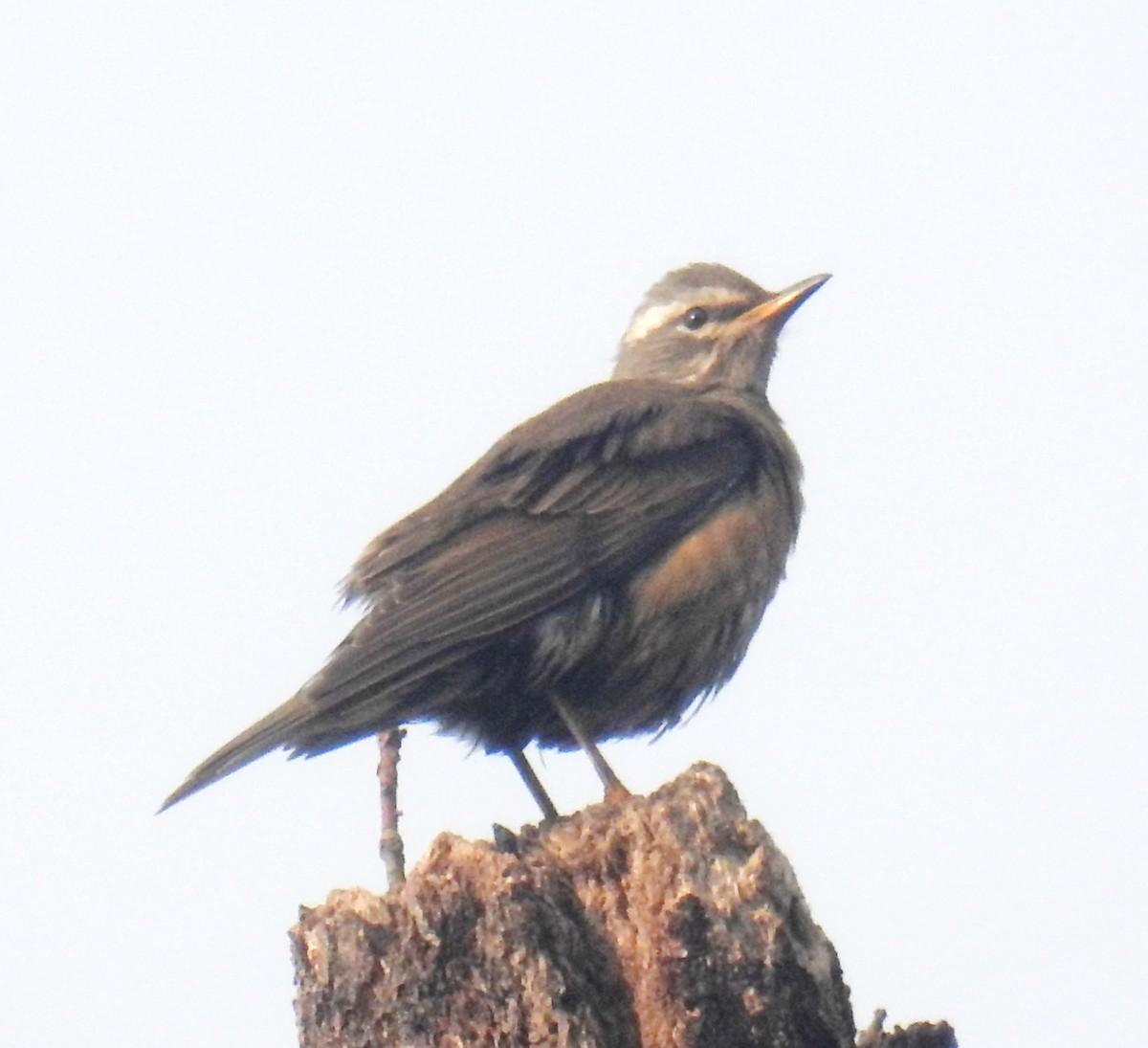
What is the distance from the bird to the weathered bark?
6.11 ft

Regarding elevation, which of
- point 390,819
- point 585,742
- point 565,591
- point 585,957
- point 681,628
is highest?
point 565,591

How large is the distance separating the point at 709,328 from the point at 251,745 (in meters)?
4.14

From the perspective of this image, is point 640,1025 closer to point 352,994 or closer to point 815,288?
point 352,994

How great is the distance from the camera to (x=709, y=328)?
10.5 m

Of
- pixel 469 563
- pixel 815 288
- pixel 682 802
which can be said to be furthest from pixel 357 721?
pixel 815 288

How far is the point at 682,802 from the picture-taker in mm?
5738

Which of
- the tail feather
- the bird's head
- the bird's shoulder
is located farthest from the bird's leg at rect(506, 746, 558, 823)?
the bird's head

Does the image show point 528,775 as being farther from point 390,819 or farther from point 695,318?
point 695,318

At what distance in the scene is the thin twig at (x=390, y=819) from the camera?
633cm

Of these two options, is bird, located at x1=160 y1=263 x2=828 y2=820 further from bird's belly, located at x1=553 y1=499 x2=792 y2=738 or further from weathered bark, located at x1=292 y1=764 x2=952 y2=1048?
weathered bark, located at x1=292 y1=764 x2=952 y2=1048

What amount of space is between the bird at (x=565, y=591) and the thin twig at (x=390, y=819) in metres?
0.31

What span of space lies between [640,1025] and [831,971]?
531 millimetres

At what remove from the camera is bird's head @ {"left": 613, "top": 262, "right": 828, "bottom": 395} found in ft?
33.9

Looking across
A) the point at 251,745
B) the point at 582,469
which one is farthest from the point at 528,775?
the point at 251,745
